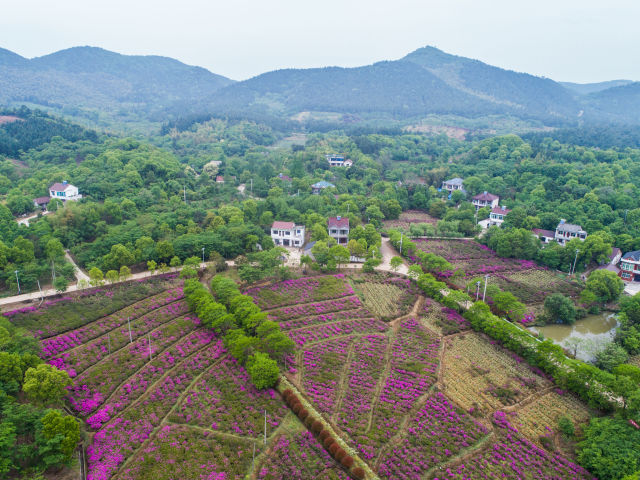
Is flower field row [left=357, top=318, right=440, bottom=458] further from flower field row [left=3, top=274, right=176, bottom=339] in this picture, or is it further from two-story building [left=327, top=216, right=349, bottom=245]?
flower field row [left=3, top=274, right=176, bottom=339]

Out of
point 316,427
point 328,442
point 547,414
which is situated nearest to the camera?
point 328,442

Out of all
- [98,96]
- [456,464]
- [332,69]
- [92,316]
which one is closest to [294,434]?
[456,464]

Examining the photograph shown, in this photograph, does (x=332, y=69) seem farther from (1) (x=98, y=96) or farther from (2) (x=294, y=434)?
(2) (x=294, y=434)

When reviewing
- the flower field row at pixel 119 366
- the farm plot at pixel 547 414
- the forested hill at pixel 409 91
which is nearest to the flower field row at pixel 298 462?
the farm plot at pixel 547 414

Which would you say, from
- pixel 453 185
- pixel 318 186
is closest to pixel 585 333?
pixel 453 185

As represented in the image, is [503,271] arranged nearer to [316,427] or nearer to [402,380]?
[402,380]

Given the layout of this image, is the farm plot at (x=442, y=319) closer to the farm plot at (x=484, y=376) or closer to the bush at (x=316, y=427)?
the farm plot at (x=484, y=376)
